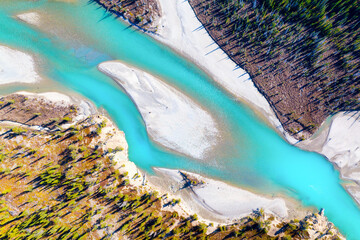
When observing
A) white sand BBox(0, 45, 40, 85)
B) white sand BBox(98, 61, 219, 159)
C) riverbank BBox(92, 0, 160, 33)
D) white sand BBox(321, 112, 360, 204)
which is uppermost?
riverbank BBox(92, 0, 160, 33)

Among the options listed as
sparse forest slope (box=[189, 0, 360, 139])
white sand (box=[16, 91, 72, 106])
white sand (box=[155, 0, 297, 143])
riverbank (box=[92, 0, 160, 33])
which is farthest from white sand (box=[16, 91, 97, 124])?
sparse forest slope (box=[189, 0, 360, 139])

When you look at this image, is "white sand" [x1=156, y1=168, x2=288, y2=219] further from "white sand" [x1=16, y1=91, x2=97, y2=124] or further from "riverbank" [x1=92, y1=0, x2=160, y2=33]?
"riverbank" [x1=92, y1=0, x2=160, y2=33]

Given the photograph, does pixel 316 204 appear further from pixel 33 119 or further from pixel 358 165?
pixel 33 119

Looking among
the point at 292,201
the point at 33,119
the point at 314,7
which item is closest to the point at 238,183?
the point at 292,201

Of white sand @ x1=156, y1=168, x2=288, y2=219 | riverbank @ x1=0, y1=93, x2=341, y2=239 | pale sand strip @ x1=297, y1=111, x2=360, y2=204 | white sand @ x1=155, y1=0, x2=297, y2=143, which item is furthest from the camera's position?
white sand @ x1=155, y1=0, x2=297, y2=143

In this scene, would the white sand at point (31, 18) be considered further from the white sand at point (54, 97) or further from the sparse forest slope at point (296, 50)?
the sparse forest slope at point (296, 50)

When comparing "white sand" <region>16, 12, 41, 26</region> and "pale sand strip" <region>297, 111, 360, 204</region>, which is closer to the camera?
"pale sand strip" <region>297, 111, 360, 204</region>

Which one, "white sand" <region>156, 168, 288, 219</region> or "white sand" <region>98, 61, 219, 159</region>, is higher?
"white sand" <region>98, 61, 219, 159</region>

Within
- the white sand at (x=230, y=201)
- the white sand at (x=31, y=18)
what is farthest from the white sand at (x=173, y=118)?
the white sand at (x=31, y=18)
